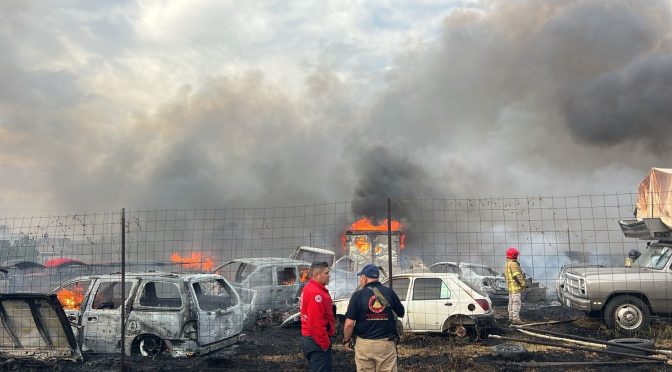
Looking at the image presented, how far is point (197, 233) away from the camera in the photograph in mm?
28250

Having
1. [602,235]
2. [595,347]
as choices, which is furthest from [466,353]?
[602,235]

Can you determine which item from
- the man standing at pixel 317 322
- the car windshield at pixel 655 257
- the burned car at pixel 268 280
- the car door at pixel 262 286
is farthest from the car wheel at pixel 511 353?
the car door at pixel 262 286

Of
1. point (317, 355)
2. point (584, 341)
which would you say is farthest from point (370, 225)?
point (317, 355)

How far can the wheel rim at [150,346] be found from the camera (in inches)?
281

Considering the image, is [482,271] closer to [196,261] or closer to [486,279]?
[486,279]

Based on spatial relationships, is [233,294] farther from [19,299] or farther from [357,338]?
[357,338]

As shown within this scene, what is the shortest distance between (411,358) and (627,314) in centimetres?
491

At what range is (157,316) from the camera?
23.4ft

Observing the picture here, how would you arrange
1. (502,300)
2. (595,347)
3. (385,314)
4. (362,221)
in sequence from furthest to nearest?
(362,221), (502,300), (595,347), (385,314)

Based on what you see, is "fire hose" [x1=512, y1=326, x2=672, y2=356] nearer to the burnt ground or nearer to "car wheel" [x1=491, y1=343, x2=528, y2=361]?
the burnt ground

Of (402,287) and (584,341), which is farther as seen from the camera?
(402,287)

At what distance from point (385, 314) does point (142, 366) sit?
12.3ft

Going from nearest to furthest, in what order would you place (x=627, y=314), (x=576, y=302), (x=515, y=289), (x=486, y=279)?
(x=627, y=314), (x=576, y=302), (x=515, y=289), (x=486, y=279)

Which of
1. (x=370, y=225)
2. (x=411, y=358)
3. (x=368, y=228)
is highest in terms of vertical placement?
(x=370, y=225)
